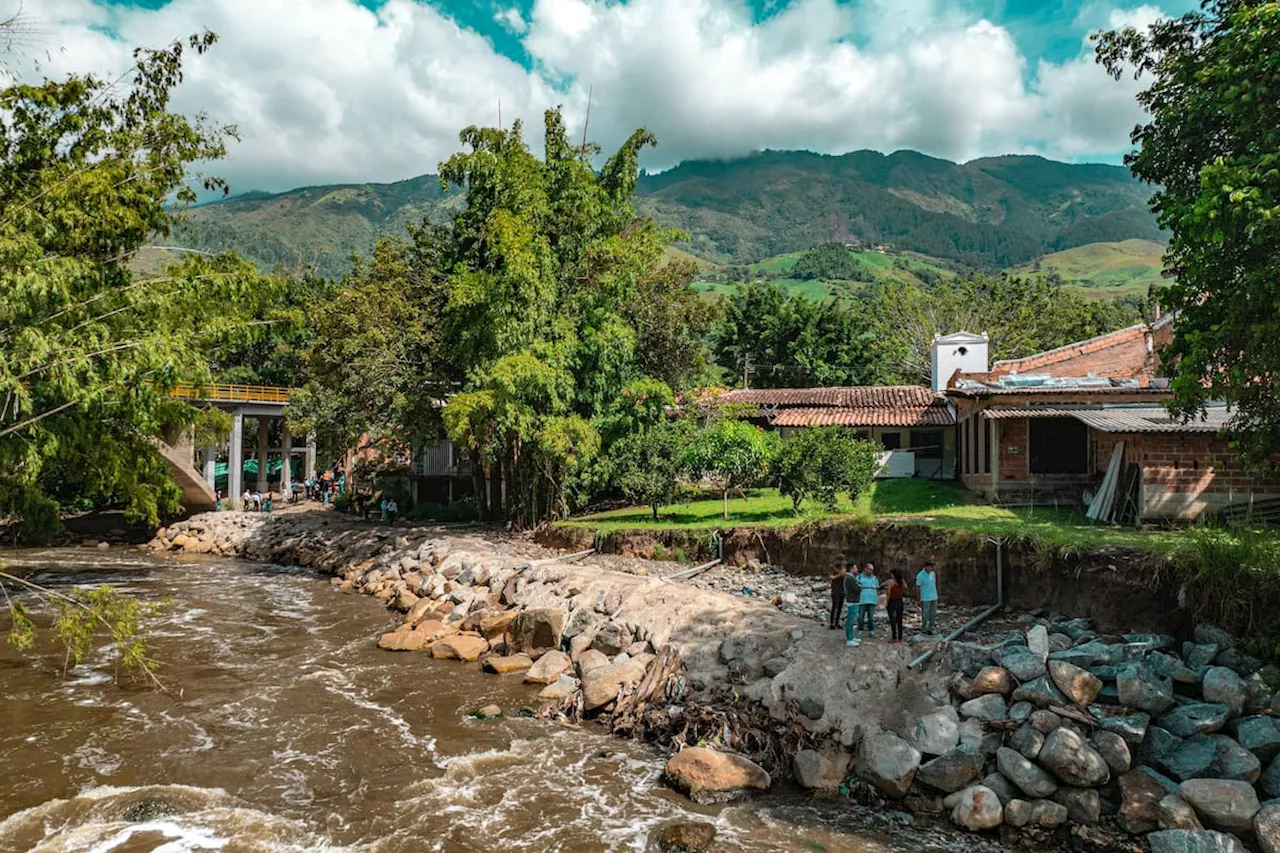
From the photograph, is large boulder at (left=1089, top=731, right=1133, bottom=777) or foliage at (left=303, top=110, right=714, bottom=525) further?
foliage at (left=303, top=110, right=714, bottom=525)

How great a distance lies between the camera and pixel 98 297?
335 inches

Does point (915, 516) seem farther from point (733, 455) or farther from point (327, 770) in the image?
point (327, 770)

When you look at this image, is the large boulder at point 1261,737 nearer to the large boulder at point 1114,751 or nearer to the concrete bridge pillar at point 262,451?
the large boulder at point 1114,751

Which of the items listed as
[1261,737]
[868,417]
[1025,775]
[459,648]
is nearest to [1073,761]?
[1025,775]

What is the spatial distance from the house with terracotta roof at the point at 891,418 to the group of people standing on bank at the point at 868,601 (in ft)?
44.2

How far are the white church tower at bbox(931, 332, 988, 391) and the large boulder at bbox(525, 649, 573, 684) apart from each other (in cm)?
1996

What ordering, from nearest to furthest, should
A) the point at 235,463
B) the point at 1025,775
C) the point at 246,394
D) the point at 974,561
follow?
1. the point at 1025,775
2. the point at 974,561
3. the point at 246,394
4. the point at 235,463

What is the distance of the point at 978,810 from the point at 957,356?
2345 cm

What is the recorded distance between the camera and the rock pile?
812 cm

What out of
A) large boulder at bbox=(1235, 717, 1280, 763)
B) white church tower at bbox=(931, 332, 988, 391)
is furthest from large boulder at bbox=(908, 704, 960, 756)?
white church tower at bbox=(931, 332, 988, 391)

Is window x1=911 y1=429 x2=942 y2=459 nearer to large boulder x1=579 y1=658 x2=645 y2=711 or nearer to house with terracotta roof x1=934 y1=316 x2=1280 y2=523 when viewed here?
house with terracotta roof x1=934 y1=316 x2=1280 y2=523

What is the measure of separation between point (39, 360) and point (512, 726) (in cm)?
730

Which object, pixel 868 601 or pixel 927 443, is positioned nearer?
pixel 868 601

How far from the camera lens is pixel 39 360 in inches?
300
